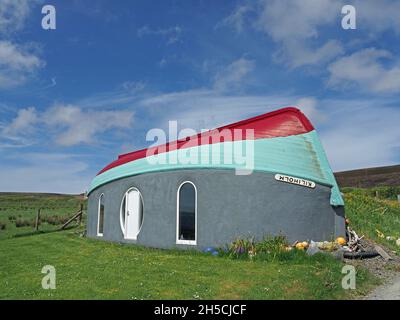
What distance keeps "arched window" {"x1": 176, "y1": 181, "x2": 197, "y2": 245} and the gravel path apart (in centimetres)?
628

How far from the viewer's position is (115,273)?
9.53 meters

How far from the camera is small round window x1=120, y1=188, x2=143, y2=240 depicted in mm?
15305

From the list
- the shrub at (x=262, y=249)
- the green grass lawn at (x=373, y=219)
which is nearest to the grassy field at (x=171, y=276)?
the shrub at (x=262, y=249)

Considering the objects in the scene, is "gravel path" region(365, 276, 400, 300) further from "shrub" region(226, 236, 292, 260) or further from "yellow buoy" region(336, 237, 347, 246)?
"yellow buoy" region(336, 237, 347, 246)

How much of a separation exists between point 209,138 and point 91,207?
861 centimetres

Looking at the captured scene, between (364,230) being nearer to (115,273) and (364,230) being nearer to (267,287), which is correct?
(267,287)

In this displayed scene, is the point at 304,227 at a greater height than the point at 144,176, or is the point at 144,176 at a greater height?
the point at 144,176

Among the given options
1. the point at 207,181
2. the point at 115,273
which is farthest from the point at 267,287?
the point at 207,181

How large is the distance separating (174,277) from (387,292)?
15.2 ft

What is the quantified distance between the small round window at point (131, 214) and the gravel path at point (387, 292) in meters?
9.10

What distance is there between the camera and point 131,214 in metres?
15.6

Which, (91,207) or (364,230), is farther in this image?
(91,207)

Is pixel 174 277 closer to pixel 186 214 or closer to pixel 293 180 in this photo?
pixel 186 214

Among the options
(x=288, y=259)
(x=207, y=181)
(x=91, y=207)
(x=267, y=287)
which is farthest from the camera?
(x=91, y=207)
